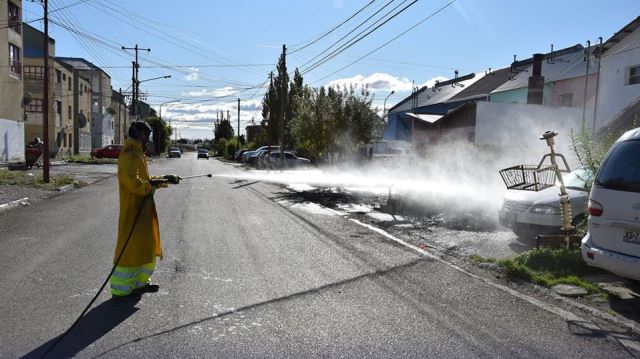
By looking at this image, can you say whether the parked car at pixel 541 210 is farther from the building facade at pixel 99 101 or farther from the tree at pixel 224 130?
the tree at pixel 224 130

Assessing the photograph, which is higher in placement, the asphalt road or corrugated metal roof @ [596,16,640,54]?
corrugated metal roof @ [596,16,640,54]

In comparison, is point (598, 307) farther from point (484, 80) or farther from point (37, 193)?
point (484, 80)

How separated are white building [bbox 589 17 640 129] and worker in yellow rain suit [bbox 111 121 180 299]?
69.0 ft

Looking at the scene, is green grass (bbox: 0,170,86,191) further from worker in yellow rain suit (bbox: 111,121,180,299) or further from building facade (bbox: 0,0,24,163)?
worker in yellow rain suit (bbox: 111,121,180,299)

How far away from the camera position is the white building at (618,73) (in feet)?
69.4

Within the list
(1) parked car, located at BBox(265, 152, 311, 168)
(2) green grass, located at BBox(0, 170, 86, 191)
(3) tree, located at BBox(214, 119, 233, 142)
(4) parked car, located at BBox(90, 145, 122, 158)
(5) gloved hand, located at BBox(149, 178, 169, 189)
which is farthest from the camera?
(3) tree, located at BBox(214, 119, 233, 142)

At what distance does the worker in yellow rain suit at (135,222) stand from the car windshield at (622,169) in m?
4.59

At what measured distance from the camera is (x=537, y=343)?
4.19 metres

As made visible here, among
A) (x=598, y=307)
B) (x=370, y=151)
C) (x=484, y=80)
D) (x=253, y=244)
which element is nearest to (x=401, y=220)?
(x=253, y=244)

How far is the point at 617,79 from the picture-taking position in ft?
72.1

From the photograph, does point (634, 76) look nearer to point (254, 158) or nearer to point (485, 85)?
point (485, 85)

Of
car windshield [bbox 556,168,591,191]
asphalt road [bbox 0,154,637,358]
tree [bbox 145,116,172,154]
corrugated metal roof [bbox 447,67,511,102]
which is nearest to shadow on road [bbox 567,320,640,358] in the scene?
asphalt road [bbox 0,154,637,358]

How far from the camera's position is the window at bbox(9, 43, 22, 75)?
30141mm

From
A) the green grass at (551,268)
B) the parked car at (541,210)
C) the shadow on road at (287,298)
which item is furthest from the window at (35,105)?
the green grass at (551,268)
